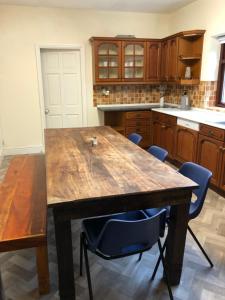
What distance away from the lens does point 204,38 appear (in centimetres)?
402

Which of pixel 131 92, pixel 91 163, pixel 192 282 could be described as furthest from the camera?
pixel 131 92

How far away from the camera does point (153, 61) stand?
488cm

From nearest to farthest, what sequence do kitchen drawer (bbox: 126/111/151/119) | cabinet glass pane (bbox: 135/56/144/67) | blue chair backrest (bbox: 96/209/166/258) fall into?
blue chair backrest (bbox: 96/209/166/258), kitchen drawer (bbox: 126/111/151/119), cabinet glass pane (bbox: 135/56/144/67)

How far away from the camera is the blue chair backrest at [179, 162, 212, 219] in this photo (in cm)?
179

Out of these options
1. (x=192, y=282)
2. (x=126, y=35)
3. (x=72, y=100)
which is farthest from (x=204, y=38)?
(x=192, y=282)

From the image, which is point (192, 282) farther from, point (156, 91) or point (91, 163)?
point (156, 91)

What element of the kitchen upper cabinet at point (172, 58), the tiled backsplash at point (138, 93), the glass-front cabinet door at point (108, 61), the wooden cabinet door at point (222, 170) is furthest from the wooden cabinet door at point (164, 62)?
the wooden cabinet door at point (222, 170)

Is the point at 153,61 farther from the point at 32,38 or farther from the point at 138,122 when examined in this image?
the point at 32,38

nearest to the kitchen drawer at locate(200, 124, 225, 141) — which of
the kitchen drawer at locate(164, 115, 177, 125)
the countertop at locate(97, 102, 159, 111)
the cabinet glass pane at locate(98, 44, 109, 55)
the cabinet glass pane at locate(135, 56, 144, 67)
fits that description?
the kitchen drawer at locate(164, 115, 177, 125)

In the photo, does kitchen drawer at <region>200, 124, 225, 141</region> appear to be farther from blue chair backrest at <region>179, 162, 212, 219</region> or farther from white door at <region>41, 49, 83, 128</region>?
white door at <region>41, 49, 83, 128</region>

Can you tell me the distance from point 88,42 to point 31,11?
1.11 metres

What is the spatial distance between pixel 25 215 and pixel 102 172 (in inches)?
23.8

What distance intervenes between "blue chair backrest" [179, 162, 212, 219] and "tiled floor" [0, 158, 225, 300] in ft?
1.52

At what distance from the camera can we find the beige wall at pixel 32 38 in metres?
4.42
